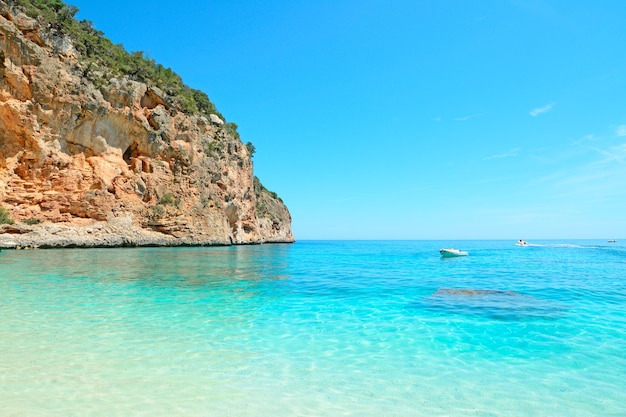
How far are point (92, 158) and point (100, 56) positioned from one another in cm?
1169

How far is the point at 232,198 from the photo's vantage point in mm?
49406

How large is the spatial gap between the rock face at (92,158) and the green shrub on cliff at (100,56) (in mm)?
1272

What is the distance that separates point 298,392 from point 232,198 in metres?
46.7

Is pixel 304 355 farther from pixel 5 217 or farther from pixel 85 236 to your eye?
pixel 85 236

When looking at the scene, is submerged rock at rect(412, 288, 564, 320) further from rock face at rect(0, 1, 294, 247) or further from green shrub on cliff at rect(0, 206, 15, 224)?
green shrub on cliff at rect(0, 206, 15, 224)

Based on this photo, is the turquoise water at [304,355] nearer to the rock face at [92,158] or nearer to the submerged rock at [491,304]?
the submerged rock at [491,304]

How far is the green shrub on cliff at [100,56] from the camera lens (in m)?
34.2

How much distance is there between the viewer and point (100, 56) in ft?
126

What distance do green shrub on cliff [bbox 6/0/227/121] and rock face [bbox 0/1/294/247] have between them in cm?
127

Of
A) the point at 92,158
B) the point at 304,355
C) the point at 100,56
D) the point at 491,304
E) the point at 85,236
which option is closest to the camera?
the point at 304,355

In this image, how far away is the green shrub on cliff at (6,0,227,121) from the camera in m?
34.2

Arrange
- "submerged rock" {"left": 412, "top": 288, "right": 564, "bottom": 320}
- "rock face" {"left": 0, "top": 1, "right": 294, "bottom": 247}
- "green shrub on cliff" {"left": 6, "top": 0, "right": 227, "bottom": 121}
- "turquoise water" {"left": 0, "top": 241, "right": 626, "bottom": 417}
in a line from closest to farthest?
"turquoise water" {"left": 0, "top": 241, "right": 626, "bottom": 417}, "submerged rock" {"left": 412, "top": 288, "right": 564, "bottom": 320}, "rock face" {"left": 0, "top": 1, "right": 294, "bottom": 247}, "green shrub on cliff" {"left": 6, "top": 0, "right": 227, "bottom": 121}

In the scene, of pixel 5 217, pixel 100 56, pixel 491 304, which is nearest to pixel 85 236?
pixel 5 217

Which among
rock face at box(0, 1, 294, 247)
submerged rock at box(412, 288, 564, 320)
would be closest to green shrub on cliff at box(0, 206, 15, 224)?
rock face at box(0, 1, 294, 247)
